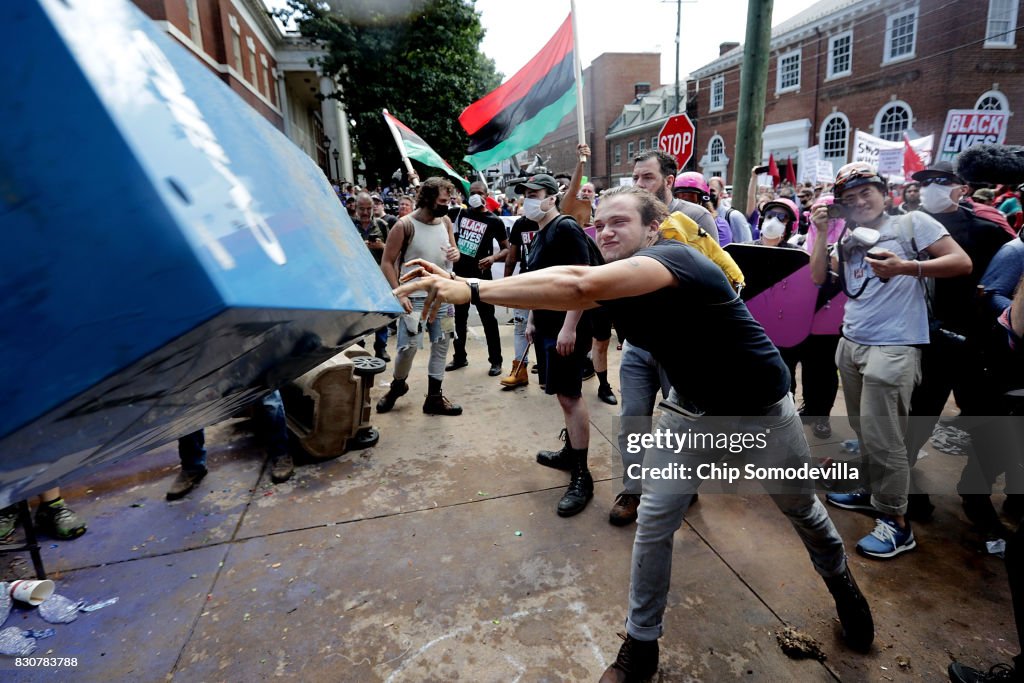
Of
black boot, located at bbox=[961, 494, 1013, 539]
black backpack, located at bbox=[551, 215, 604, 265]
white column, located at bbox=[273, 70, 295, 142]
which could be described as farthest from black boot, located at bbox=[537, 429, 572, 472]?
white column, located at bbox=[273, 70, 295, 142]

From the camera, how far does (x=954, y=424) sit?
4.24m

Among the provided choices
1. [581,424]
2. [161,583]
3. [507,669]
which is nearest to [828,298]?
[581,424]

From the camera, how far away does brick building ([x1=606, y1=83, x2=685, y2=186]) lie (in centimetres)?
3734

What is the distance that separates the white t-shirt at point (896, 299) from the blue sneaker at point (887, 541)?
3.09ft

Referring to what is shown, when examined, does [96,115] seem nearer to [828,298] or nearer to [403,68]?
[828,298]

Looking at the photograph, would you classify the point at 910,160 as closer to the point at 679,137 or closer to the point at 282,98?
the point at 679,137

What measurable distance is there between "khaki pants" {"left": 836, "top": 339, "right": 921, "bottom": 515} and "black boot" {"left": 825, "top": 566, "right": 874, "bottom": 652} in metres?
0.84

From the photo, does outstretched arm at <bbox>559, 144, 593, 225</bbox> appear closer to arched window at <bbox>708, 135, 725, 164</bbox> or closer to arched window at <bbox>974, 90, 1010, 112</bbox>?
arched window at <bbox>974, 90, 1010, 112</bbox>

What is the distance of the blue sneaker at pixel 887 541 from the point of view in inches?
105

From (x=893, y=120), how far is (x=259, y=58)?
27204 millimetres

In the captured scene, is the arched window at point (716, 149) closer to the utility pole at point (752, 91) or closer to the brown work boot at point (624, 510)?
the utility pole at point (752, 91)

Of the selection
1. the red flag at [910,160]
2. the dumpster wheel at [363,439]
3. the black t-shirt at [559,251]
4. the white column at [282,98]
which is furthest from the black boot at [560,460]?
the white column at [282,98]

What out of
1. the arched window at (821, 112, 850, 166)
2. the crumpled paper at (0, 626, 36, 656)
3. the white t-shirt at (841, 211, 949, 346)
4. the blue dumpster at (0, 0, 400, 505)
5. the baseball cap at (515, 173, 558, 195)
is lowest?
the crumpled paper at (0, 626, 36, 656)

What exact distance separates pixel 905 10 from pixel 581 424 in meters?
26.8
